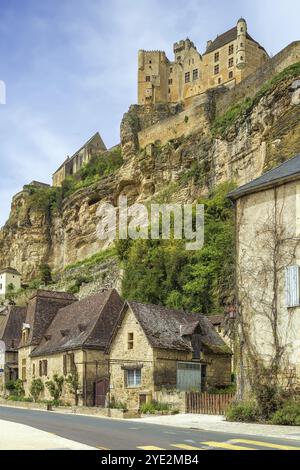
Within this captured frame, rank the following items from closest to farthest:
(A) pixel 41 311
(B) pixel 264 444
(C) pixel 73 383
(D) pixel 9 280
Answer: (B) pixel 264 444
(C) pixel 73 383
(A) pixel 41 311
(D) pixel 9 280

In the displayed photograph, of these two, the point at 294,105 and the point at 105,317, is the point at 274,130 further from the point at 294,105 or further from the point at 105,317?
the point at 105,317

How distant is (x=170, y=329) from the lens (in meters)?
35.7

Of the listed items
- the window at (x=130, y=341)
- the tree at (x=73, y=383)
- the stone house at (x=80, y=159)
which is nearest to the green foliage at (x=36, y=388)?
the tree at (x=73, y=383)

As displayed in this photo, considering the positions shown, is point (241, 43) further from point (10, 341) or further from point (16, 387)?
point (16, 387)

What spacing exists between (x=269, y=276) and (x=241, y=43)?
67057 mm

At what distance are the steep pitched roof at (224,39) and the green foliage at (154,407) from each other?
6562 centimetres

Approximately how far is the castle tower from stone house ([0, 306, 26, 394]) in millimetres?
45073

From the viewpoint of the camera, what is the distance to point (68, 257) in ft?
292

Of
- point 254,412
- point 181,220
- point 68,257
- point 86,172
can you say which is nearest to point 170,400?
point 254,412

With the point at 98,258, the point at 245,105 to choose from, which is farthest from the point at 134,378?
the point at 98,258

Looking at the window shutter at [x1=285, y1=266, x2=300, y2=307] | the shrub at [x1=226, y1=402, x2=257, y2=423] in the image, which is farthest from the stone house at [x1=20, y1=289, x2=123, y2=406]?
the window shutter at [x1=285, y1=266, x2=300, y2=307]

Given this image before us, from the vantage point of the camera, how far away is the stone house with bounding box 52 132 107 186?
104m

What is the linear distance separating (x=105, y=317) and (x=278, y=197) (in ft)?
63.5

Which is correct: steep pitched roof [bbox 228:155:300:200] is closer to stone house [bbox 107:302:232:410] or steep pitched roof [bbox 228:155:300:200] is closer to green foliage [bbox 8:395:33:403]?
stone house [bbox 107:302:232:410]
